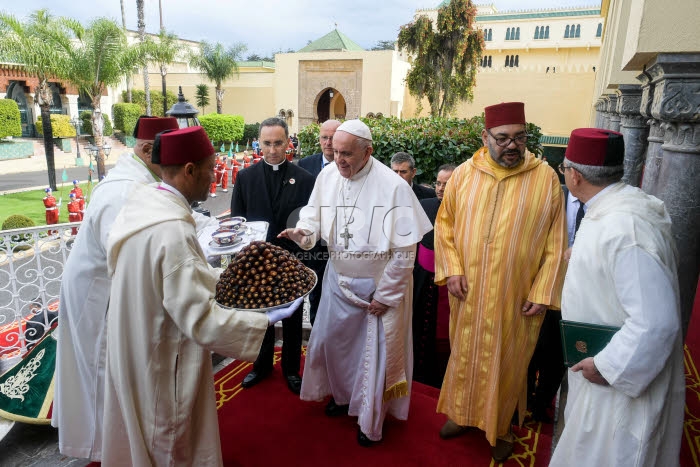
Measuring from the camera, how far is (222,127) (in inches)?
1216

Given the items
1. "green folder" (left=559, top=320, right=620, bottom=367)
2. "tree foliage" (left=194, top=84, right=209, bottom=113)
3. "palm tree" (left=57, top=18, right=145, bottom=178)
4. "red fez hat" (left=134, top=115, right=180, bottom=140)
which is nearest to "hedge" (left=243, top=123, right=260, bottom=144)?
"tree foliage" (left=194, top=84, right=209, bottom=113)

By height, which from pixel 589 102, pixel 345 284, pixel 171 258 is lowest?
pixel 345 284

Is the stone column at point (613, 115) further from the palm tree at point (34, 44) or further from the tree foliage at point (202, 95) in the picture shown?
the tree foliage at point (202, 95)

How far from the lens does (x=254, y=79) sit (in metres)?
35.9

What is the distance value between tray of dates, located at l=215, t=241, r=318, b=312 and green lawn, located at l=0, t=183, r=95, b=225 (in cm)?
1109

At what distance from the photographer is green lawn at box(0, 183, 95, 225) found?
12.3 metres

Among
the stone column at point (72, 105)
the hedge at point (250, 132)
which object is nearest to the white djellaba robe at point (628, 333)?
the stone column at point (72, 105)

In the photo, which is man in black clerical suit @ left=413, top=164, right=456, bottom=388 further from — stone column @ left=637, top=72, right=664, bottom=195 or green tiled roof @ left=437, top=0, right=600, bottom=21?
green tiled roof @ left=437, top=0, right=600, bottom=21

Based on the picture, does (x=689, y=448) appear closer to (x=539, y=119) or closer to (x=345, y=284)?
(x=345, y=284)

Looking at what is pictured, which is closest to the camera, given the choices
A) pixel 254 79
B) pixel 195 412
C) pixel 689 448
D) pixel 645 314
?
pixel 645 314

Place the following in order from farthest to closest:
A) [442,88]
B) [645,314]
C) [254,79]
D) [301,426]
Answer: [254,79], [442,88], [301,426], [645,314]

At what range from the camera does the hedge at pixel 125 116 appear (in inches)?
1189

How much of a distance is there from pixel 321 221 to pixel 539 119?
86.4 ft

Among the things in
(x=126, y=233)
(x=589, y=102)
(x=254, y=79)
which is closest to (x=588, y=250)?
(x=126, y=233)
